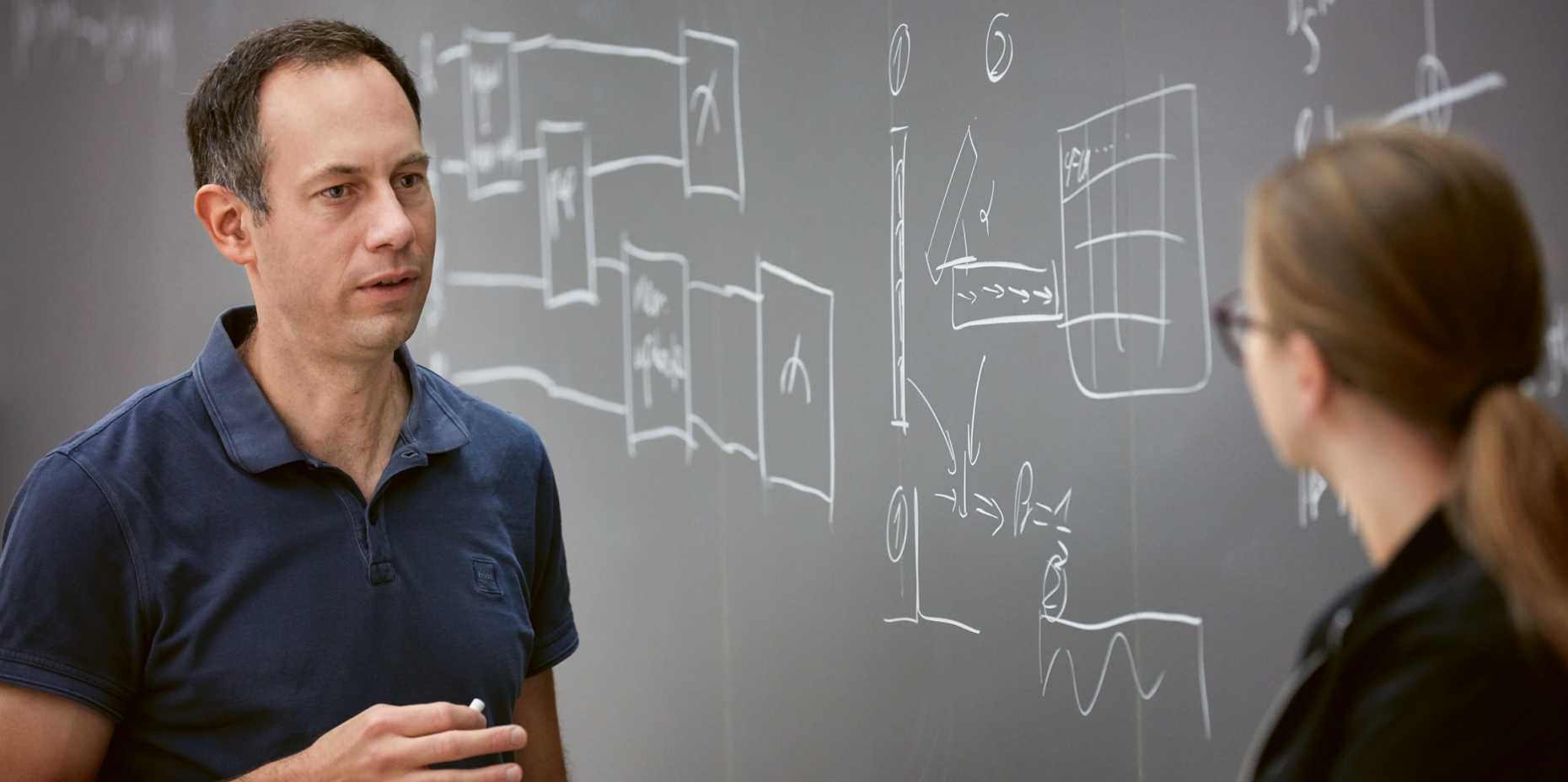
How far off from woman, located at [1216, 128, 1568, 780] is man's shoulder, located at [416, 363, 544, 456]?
1.03m

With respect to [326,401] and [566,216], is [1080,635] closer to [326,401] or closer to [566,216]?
[326,401]

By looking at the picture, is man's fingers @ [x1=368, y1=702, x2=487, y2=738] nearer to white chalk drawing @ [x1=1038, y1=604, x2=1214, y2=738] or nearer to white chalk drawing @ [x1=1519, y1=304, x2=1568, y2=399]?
white chalk drawing @ [x1=1038, y1=604, x2=1214, y2=738]

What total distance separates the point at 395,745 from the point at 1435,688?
0.94 m

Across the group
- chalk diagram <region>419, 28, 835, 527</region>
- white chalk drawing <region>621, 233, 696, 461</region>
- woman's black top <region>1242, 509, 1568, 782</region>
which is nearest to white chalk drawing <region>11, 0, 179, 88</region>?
chalk diagram <region>419, 28, 835, 527</region>

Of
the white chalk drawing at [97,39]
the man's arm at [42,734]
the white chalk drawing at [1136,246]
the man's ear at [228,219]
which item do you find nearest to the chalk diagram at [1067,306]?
the white chalk drawing at [1136,246]

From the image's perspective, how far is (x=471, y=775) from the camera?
1.47 m

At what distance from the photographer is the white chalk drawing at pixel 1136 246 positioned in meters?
1.91

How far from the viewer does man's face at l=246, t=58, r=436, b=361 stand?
5.32 ft

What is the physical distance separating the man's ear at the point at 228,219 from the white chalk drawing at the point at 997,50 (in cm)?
111

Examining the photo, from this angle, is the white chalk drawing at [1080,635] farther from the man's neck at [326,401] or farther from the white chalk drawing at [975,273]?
the man's neck at [326,401]

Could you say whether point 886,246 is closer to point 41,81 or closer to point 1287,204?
point 1287,204

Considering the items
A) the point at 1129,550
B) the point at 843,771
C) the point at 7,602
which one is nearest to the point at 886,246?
the point at 1129,550

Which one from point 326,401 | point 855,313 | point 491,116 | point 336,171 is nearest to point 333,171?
point 336,171

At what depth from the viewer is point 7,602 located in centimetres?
142
